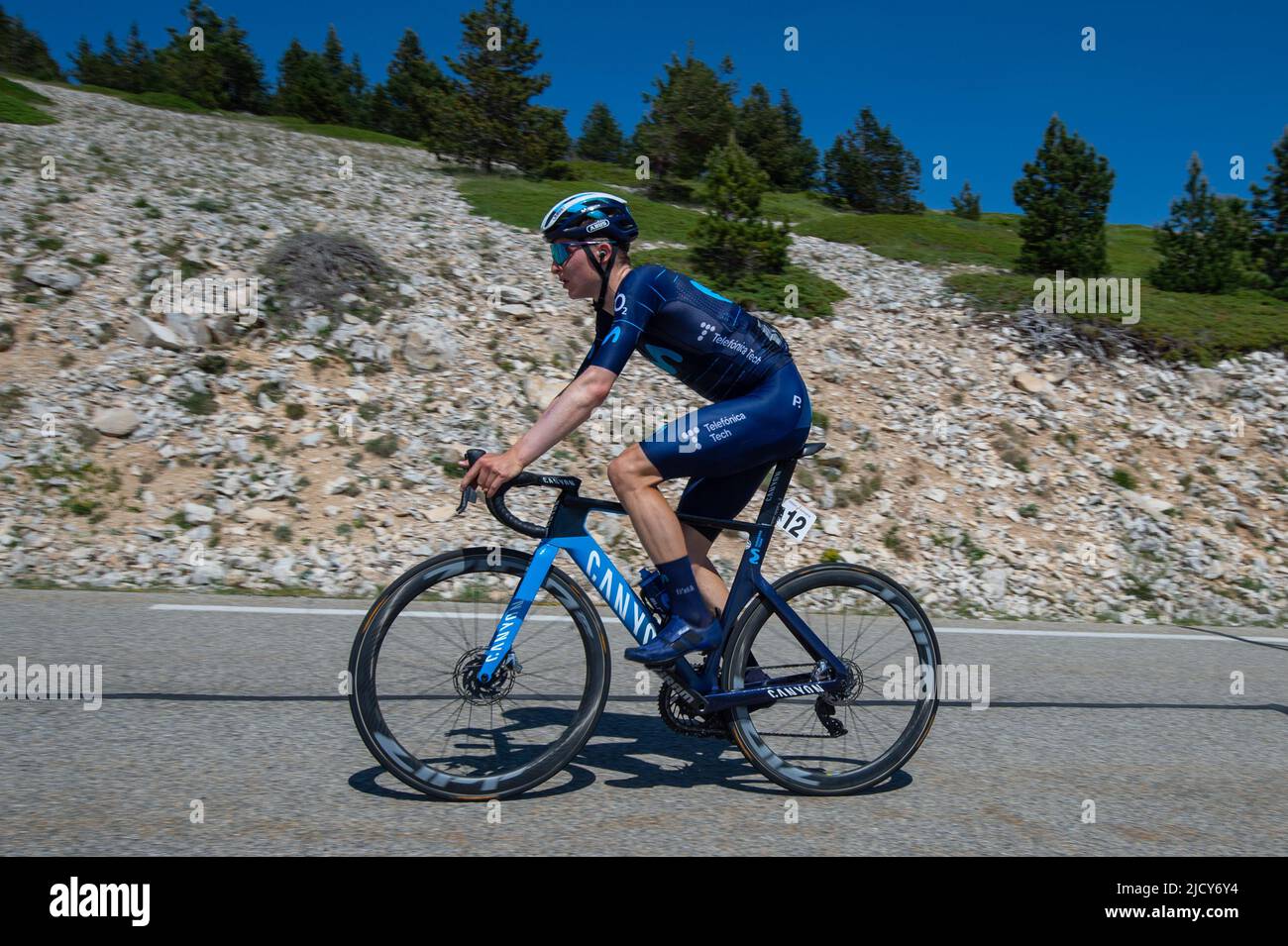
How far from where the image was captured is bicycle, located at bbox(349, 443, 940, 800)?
3.47m

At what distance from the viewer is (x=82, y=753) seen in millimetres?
3713

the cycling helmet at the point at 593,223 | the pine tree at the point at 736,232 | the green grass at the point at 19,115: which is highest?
the green grass at the point at 19,115

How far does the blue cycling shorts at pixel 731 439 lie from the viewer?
142 inches

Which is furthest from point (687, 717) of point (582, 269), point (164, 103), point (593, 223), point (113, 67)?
point (113, 67)

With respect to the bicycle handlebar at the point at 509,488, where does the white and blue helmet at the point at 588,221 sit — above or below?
above

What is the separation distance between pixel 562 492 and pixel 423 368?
7924 mm

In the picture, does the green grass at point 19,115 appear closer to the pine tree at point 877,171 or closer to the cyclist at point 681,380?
the cyclist at point 681,380

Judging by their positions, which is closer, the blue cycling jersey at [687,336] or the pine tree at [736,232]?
the blue cycling jersey at [687,336]

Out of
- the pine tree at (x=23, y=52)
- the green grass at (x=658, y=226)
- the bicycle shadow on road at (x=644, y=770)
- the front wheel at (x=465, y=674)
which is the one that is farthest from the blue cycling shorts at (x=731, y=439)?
the pine tree at (x=23, y=52)

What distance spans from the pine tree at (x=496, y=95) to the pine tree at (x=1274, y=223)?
16.5 m

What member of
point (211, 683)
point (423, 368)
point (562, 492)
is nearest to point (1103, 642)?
point (562, 492)

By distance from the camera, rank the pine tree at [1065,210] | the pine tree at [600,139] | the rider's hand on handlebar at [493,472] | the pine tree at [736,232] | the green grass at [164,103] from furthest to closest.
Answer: the pine tree at [600,139] → the green grass at [164,103] → the pine tree at [1065,210] → the pine tree at [736,232] → the rider's hand on handlebar at [493,472]

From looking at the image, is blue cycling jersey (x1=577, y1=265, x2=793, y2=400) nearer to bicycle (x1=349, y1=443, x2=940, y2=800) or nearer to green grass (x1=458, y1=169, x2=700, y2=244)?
bicycle (x1=349, y1=443, x2=940, y2=800)

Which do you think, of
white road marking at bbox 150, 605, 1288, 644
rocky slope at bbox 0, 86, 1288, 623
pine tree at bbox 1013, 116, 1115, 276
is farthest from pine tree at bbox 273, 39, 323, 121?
white road marking at bbox 150, 605, 1288, 644
